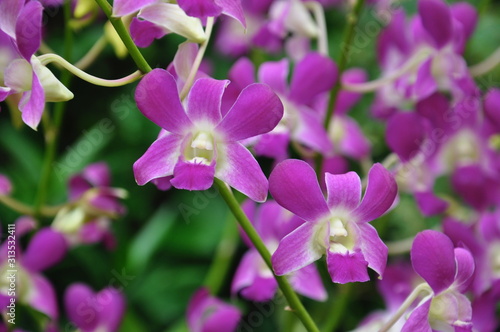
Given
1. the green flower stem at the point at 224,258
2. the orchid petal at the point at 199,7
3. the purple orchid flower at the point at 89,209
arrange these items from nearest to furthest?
1. the orchid petal at the point at 199,7
2. the purple orchid flower at the point at 89,209
3. the green flower stem at the point at 224,258

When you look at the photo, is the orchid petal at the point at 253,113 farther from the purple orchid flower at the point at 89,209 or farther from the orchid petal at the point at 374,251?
the purple orchid flower at the point at 89,209

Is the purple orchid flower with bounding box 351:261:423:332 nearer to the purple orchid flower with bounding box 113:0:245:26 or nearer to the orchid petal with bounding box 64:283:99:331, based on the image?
the orchid petal with bounding box 64:283:99:331

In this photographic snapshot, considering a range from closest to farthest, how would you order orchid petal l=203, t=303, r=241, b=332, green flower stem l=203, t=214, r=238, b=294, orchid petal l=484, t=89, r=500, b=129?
orchid petal l=203, t=303, r=241, b=332
orchid petal l=484, t=89, r=500, b=129
green flower stem l=203, t=214, r=238, b=294

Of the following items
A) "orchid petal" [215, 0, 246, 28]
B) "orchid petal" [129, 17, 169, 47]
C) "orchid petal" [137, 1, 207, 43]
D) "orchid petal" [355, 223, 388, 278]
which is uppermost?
"orchid petal" [215, 0, 246, 28]

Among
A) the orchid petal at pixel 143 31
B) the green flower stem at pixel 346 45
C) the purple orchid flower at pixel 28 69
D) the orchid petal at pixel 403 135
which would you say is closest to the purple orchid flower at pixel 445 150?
the orchid petal at pixel 403 135

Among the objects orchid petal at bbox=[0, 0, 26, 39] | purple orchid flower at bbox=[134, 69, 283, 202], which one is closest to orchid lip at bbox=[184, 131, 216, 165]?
purple orchid flower at bbox=[134, 69, 283, 202]

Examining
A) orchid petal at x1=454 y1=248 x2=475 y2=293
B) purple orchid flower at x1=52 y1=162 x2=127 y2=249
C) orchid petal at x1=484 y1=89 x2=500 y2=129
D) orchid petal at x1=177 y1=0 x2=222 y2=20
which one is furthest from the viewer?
purple orchid flower at x1=52 y1=162 x2=127 y2=249

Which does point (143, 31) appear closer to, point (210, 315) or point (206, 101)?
point (206, 101)

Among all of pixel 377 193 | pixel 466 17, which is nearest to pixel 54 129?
pixel 377 193
